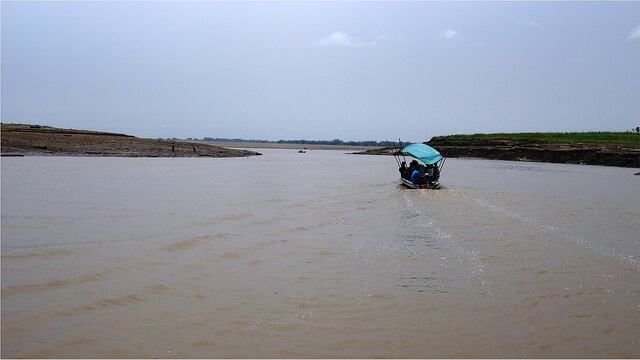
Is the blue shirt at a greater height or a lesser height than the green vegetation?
lesser

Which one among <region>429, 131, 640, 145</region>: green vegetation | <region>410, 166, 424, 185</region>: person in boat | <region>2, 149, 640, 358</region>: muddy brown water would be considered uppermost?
<region>429, 131, 640, 145</region>: green vegetation

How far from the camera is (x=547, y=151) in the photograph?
6078 cm

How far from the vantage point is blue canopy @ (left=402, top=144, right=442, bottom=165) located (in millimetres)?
28411

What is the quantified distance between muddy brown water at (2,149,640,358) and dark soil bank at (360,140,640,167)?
138 ft

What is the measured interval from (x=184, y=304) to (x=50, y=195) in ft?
42.2

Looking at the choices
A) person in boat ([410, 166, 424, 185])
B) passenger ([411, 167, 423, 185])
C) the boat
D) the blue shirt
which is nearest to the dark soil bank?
the boat

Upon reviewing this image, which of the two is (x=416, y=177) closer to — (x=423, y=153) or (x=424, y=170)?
(x=424, y=170)

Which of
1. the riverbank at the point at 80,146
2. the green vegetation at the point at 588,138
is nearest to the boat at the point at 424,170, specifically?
the riverbank at the point at 80,146

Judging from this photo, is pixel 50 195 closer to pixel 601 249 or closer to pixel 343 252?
pixel 343 252

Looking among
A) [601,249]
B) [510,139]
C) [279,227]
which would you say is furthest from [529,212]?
[510,139]

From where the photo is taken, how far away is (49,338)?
5332 millimetres

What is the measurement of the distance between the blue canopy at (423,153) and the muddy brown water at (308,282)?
40.6 feet

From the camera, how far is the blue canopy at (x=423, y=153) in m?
28.4

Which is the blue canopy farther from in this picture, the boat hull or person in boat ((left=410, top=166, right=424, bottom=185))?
person in boat ((left=410, top=166, right=424, bottom=185))
